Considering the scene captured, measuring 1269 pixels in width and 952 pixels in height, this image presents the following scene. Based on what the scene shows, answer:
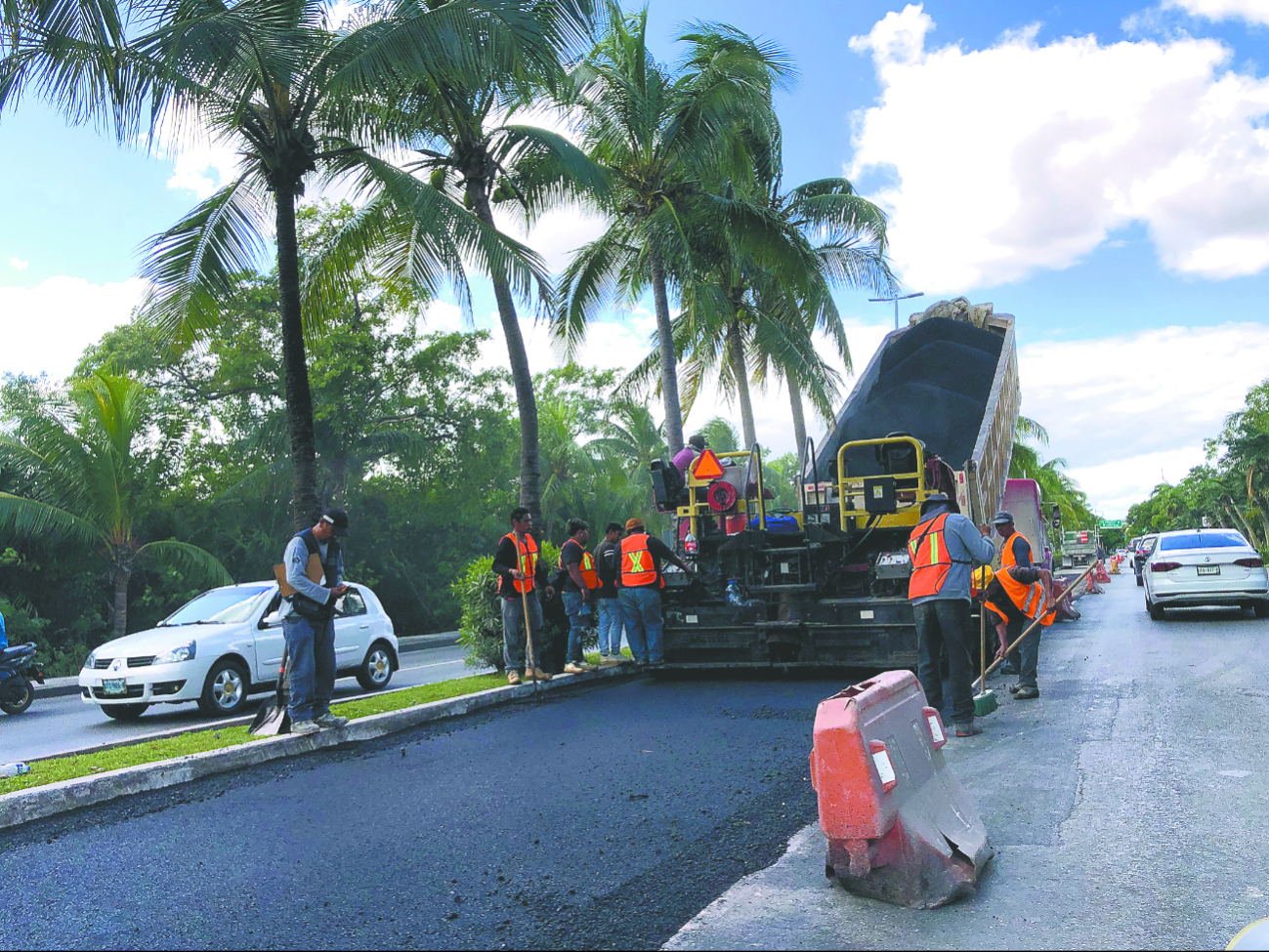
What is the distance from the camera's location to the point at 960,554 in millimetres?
7113

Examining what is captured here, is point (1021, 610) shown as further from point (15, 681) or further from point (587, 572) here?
point (15, 681)

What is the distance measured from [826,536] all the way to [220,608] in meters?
6.77

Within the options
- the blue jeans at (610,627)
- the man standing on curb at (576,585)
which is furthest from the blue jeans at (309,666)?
the blue jeans at (610,627)

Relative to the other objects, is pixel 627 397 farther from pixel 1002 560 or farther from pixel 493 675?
pixel 1002 560

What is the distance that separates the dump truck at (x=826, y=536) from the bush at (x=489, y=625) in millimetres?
1284

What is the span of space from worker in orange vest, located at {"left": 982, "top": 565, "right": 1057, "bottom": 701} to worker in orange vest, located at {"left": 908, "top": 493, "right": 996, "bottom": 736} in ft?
4.56

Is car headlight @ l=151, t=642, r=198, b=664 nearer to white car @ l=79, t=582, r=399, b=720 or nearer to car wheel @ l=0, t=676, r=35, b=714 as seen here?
white car @ l=79, t=582, r=399, b=720

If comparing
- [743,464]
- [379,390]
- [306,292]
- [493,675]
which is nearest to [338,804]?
[493,675]

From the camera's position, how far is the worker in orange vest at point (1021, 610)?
8531 mm

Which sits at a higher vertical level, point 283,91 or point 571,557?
point 283,91

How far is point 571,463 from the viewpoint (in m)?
37.8

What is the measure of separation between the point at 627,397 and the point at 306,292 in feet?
38.0

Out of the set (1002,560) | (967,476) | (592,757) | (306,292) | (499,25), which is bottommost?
(592,757)

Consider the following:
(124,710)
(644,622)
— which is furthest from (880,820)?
(124,710)
